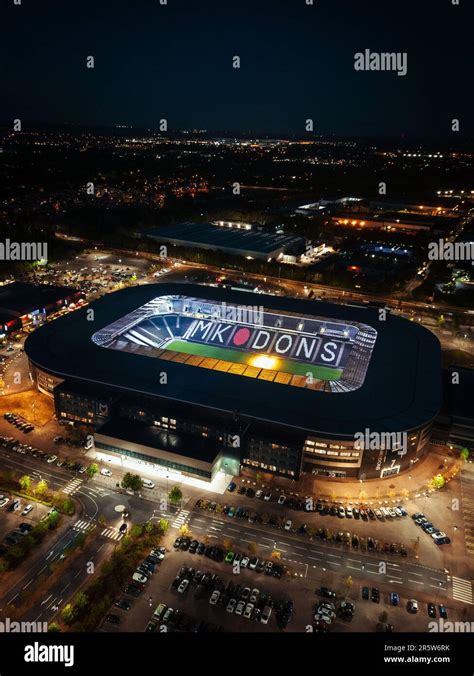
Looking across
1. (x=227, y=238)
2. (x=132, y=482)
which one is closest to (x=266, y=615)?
(x=132, y=482)

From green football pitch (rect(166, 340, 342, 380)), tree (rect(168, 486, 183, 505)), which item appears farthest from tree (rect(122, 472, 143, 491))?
green football pitch (rect(166, 340, 342, 380))

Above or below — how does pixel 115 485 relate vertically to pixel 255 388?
below

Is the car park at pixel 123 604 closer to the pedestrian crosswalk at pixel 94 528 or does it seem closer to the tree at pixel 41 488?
the pedestrian crosswalk at pixel 94 528

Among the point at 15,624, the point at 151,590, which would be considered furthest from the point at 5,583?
the point at 151,590

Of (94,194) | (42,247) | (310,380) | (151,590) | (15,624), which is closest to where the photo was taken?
(15,624)

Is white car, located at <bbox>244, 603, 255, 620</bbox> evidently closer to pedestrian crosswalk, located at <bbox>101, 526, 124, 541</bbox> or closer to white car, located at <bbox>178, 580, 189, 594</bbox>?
white car, located at <bbox>178, 580, 189, 594</bbox>

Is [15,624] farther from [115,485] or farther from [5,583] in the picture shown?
[115,485]
